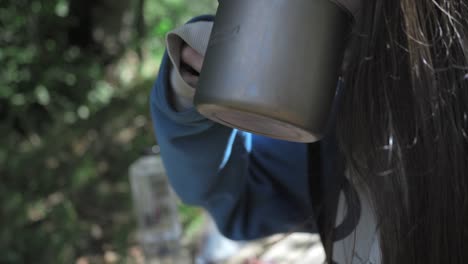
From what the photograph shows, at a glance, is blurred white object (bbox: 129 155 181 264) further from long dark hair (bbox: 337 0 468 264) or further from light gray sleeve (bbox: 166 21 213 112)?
long dark hair (bbox: 337 0 468 264)

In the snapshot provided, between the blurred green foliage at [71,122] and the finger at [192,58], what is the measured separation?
5.17 feet

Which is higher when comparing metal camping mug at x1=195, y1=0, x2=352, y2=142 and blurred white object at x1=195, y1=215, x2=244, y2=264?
metal camping mug at x1=195, y1=0, x2=352, y2=142

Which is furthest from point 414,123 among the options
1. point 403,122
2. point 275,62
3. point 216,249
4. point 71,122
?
point 71,122

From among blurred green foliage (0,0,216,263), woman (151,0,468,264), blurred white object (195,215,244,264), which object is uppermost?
woman (151,0,468,264)

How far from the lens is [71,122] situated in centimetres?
283

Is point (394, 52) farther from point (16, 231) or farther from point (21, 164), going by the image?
point (21, 164)

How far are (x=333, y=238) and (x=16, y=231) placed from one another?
1713 millimetres

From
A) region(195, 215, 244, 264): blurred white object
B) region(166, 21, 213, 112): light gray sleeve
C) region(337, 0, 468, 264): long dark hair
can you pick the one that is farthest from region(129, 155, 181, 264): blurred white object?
region(337, 0, 468, 264): long dark hair

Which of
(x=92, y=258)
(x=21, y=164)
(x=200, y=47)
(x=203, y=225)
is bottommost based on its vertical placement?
(x=92, y=258)

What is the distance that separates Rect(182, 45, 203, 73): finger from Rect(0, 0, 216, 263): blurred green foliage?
5.17 ft

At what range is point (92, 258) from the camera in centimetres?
255

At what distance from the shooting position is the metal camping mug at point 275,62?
1.80 ft

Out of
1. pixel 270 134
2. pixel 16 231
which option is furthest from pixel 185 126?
pixel 16 231

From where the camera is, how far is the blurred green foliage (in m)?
2.28
